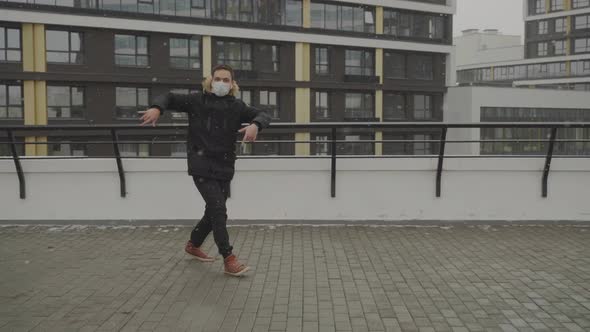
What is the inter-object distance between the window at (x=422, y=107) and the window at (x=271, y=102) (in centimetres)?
1358

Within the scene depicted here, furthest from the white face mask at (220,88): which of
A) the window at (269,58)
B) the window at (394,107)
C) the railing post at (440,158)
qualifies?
the window at (394,107)

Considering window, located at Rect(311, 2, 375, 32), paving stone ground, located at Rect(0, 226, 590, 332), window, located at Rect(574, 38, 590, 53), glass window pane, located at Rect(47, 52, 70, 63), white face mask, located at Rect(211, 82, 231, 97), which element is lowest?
paving stone ground, located at Rect(0, 226, 590, 332)

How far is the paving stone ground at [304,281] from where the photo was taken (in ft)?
14.8

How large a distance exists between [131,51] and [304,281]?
1464 inches

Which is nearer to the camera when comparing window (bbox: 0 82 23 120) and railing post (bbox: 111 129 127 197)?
railing post (bbox: 111 129 127 197)

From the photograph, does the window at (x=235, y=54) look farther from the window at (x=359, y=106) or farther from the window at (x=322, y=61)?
the window at (x=359, y=106)

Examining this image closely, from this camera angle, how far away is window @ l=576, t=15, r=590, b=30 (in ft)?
266

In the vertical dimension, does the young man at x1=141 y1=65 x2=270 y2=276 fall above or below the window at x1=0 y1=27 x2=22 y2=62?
below

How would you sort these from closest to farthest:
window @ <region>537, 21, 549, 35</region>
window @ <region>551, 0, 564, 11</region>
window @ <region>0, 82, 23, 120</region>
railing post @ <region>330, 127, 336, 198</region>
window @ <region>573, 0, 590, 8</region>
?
railing post @ <region>330, 127, 336, 198</region> → window @ <region>0, 82, 23, 120</region> → window @ <region>573, 0, 590, 8</region> → window @ <region>551, 0, 564, 11</region> → window @ <region>537, 21, 549, 35</region>

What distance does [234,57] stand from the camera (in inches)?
1710

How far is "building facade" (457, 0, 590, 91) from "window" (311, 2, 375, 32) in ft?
121

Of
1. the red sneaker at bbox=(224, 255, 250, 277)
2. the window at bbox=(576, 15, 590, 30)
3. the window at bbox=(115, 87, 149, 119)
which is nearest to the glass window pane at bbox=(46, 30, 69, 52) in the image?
the window at bbox=(115, 87, 149, 119)

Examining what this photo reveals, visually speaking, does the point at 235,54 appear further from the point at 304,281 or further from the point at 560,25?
the point at 560,25

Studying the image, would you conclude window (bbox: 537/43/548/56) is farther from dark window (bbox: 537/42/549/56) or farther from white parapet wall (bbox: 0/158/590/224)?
white parapet wall (bbox: 0/158/590/224)
